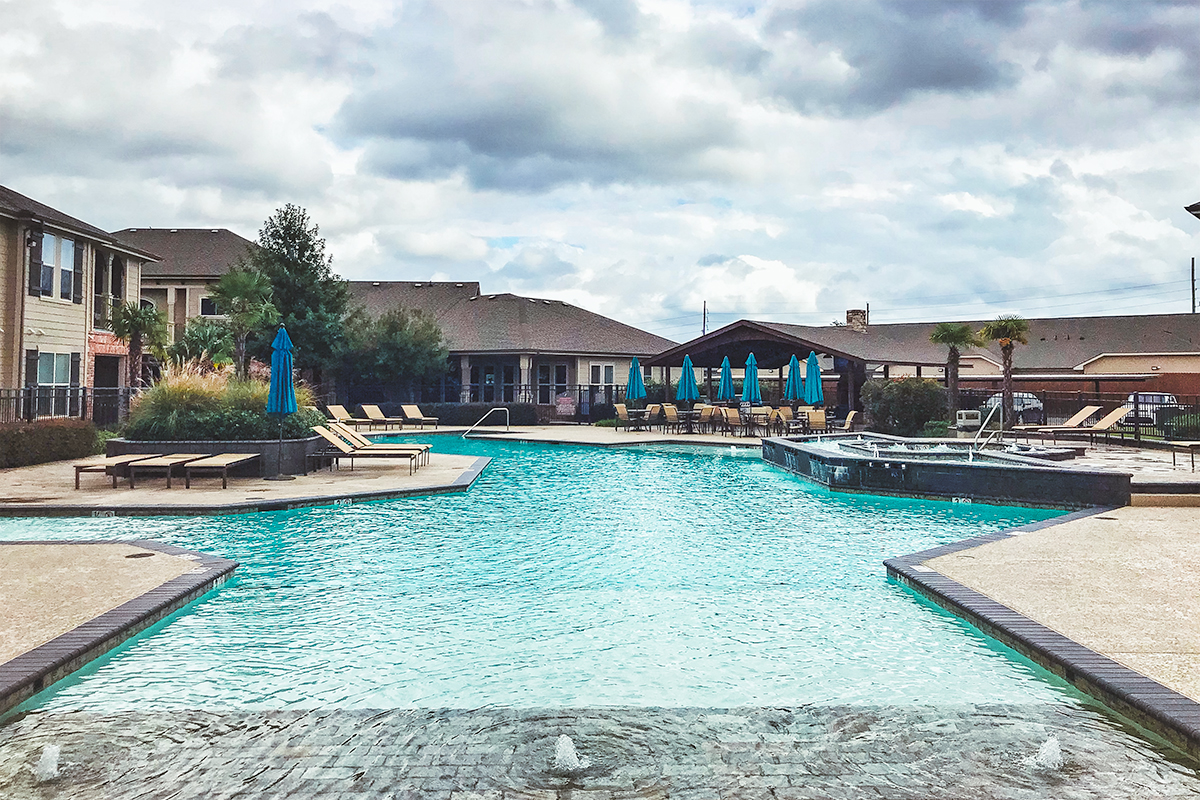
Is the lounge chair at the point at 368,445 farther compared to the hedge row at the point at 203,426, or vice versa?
the lounge chair at the point at 368,445

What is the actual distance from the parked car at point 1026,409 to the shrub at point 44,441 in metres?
24.2

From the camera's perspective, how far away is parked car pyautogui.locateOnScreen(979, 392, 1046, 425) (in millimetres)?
27078

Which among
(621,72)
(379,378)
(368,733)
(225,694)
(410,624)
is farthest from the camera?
(379,378)

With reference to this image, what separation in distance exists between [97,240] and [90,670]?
23.9 meters

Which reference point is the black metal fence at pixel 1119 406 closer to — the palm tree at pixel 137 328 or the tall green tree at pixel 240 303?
the tall green tree at pixel 240 303

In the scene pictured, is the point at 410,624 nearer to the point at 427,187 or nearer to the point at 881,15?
the point at 881,15

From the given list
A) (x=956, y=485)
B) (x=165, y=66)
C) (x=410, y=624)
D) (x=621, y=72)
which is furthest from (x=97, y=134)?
(x=956, y=485)

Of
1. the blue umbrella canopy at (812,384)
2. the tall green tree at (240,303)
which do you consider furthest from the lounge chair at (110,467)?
the blue umbrella canopy at (812,384)

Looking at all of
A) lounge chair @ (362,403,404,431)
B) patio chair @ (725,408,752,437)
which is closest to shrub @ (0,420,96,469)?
lounge chair @ (362,403,404,431)

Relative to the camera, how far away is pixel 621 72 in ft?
51.9

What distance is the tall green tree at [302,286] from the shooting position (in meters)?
31.6

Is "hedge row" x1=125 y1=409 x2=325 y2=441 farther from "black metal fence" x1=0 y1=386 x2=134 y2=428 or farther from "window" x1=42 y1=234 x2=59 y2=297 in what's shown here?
"window" x1=42 y1=234 x2=59 y2=297

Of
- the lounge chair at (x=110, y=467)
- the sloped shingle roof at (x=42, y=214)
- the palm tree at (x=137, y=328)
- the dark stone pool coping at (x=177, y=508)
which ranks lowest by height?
the dark stone pool coping at (x=177, y=508)

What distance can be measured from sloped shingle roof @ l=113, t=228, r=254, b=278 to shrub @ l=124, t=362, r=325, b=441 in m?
20.8
